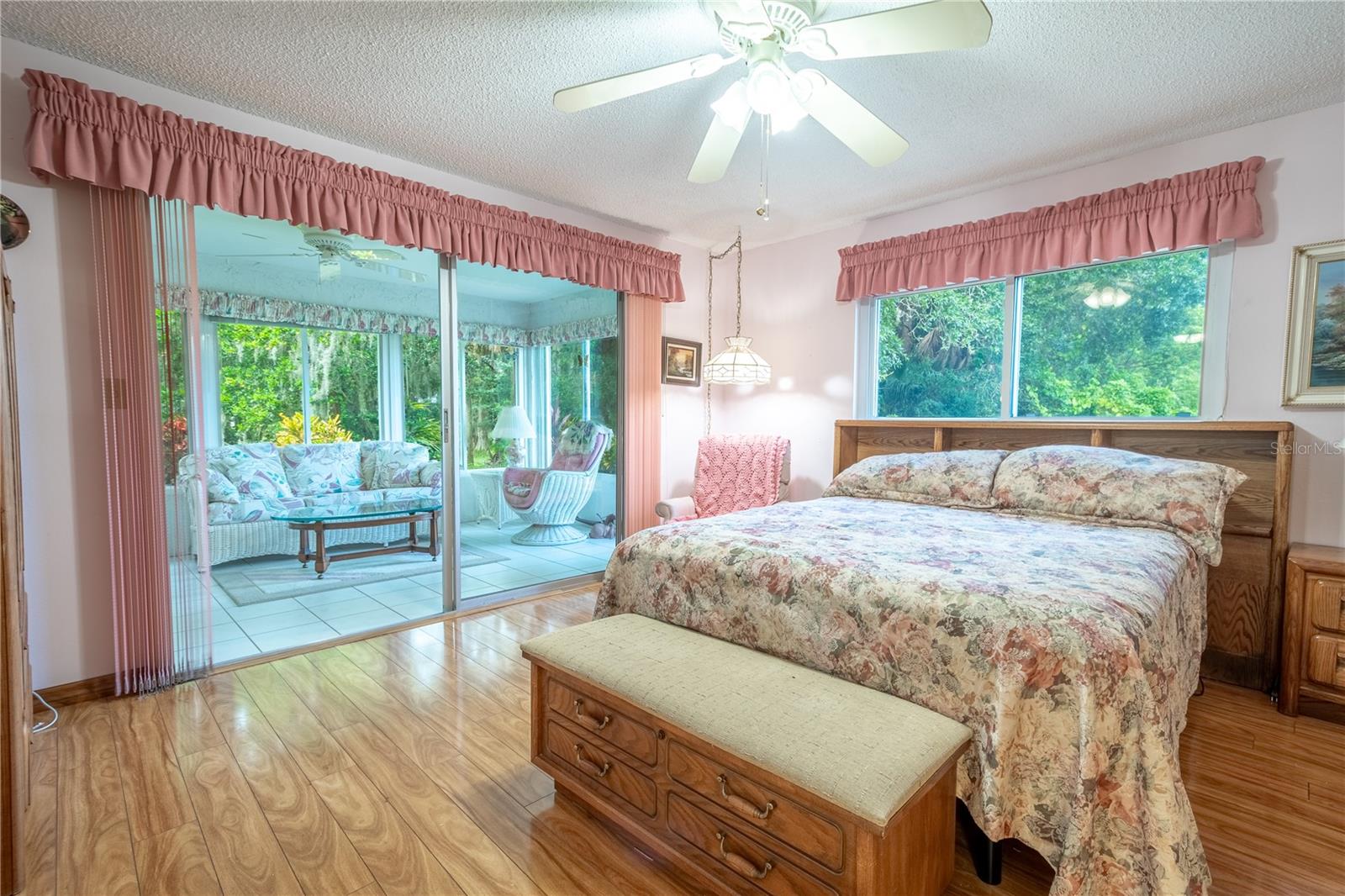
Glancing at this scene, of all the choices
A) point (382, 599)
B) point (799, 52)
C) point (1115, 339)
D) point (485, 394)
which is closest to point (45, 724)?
point (382, 599)

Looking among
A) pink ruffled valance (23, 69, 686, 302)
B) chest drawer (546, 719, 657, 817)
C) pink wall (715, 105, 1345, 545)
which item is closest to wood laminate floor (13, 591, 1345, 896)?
chest drawer (546, 719, 657, 817)

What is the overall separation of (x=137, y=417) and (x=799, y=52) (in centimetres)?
268

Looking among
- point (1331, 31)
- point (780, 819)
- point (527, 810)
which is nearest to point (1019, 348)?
point (1331, 31)

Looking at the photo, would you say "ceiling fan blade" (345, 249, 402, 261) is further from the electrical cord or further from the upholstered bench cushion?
the upholstered bench cushion

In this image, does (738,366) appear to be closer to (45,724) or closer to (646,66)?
(646,66)

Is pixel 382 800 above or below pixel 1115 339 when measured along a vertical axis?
below

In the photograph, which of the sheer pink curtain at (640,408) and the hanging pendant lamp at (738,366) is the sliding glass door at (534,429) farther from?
the hanging pendant lamp at (738,366)

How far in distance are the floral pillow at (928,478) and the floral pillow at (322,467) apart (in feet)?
11.3

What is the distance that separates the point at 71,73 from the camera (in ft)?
7.11

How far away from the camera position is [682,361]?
4348mm

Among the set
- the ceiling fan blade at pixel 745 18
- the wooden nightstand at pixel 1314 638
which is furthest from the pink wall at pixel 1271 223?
the ceiling fan blade at pixel 745 18

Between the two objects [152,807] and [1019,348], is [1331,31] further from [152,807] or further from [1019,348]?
[152,807]

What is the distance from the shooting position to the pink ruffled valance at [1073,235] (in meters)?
2.57

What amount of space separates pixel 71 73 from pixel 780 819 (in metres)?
3.31
